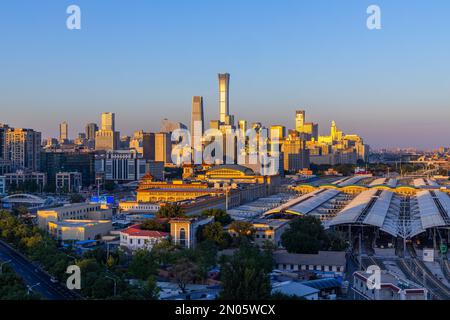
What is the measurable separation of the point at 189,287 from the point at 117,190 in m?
32.3

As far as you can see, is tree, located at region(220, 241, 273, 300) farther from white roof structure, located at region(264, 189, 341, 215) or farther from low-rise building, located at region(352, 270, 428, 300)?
white roof structure, located at region(264, 189, 341, 215)

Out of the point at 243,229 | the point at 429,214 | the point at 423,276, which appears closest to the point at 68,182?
the point at 243,229

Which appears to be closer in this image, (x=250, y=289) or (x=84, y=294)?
(x=250, y=289)

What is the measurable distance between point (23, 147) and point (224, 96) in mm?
46447

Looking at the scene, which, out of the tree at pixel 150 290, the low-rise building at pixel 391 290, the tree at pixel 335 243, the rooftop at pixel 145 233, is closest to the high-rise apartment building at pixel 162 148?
the rooftop at pixel 145 233

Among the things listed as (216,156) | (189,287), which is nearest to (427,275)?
(189,287)

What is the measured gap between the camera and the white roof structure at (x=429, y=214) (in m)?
18.1

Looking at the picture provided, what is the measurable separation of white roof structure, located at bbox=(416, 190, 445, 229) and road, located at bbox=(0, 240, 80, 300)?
11546mm

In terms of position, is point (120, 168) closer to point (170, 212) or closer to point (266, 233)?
point (170, 212)

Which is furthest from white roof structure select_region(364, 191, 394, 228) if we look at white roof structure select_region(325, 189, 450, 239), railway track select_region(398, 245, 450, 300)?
railway track select_region(398, 245, 450, 300)

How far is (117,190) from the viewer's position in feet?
141

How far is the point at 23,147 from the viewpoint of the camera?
45250 millimetres

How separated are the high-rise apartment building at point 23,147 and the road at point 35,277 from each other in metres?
30.6
